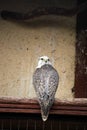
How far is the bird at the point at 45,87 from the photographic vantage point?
195 centimetres

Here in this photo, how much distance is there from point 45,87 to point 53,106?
0.08 metres

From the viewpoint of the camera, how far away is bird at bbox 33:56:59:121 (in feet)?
6.41

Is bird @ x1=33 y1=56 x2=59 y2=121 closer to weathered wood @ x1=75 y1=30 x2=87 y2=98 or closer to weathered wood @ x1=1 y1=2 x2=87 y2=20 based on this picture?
weathered wood @ x1=75 y1=30 x2=87 y2=98

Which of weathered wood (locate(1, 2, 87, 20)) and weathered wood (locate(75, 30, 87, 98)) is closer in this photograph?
weathered wood (locate(75, 30, 87, 98))

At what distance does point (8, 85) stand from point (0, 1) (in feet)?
1.64

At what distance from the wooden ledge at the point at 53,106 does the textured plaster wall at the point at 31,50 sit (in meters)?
0.53

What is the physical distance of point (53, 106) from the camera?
2004 mm

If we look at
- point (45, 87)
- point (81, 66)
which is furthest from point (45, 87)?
point (81, 66)

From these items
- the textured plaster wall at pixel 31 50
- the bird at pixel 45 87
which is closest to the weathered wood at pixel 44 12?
the textured plaster wall at pixel 31 50

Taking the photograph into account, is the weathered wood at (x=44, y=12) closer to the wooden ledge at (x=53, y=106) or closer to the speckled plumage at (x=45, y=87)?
the speckled plumage at (x=45, y=87)

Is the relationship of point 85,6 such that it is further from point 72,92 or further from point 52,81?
point 52,81

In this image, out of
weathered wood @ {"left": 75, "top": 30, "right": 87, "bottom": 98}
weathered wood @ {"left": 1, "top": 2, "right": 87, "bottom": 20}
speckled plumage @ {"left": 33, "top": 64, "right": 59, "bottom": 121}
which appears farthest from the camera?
weathered wood @ {"left": 1, "top": 2, "right": 87, "bottom": 20}

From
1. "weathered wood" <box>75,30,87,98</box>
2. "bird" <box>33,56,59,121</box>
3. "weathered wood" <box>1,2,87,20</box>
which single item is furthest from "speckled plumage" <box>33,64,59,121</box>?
"weathered wood" <box>1,2,87,20</box>

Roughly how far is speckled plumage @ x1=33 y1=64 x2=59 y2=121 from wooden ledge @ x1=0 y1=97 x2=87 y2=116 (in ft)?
0.15
